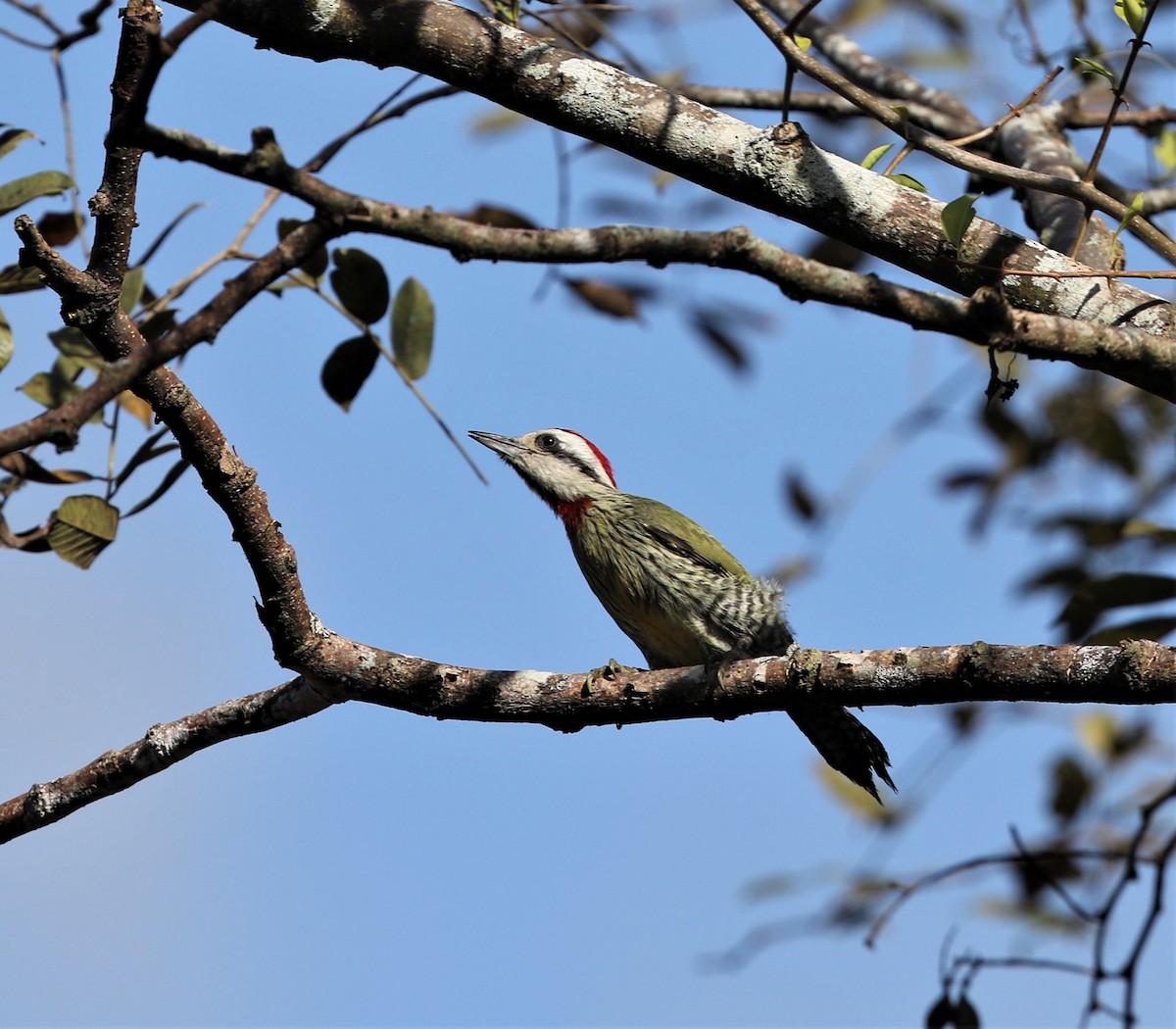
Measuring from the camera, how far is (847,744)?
492 cm

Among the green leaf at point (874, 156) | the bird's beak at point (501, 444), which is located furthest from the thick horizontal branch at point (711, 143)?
the bird's beak at point (501, 444)

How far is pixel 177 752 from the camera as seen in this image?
354 cm

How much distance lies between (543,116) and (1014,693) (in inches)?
70.2

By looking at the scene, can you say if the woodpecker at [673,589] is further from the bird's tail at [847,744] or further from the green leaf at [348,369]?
the green leaf at [348,369]

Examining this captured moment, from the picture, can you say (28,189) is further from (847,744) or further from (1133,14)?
(847,744)

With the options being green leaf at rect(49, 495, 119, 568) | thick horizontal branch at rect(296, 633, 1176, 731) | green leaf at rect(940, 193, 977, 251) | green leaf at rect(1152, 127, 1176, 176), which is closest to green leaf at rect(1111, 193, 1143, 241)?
green leaf at rect(940, 193, 977, 251)

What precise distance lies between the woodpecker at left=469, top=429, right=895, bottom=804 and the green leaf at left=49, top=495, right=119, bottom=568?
2184 millimetres

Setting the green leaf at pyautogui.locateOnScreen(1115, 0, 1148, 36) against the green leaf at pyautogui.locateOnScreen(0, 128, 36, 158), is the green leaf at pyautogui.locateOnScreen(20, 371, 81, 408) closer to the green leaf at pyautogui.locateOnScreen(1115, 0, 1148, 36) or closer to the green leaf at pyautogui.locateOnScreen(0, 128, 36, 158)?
the green leaf at pyautogui.locateOnScreen(0, 128, 36, 158)

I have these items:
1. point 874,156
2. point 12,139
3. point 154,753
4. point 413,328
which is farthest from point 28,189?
point 874,156

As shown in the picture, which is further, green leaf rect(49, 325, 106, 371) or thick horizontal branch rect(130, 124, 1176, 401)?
green leaf rect(49, 325, 106, 371)

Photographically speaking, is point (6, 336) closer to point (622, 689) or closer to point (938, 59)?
point (622, 689)

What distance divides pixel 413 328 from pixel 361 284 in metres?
0.20

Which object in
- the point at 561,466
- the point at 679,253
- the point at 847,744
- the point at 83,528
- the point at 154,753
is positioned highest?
the point at 561,466

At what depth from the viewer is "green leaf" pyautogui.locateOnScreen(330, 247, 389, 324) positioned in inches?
154
